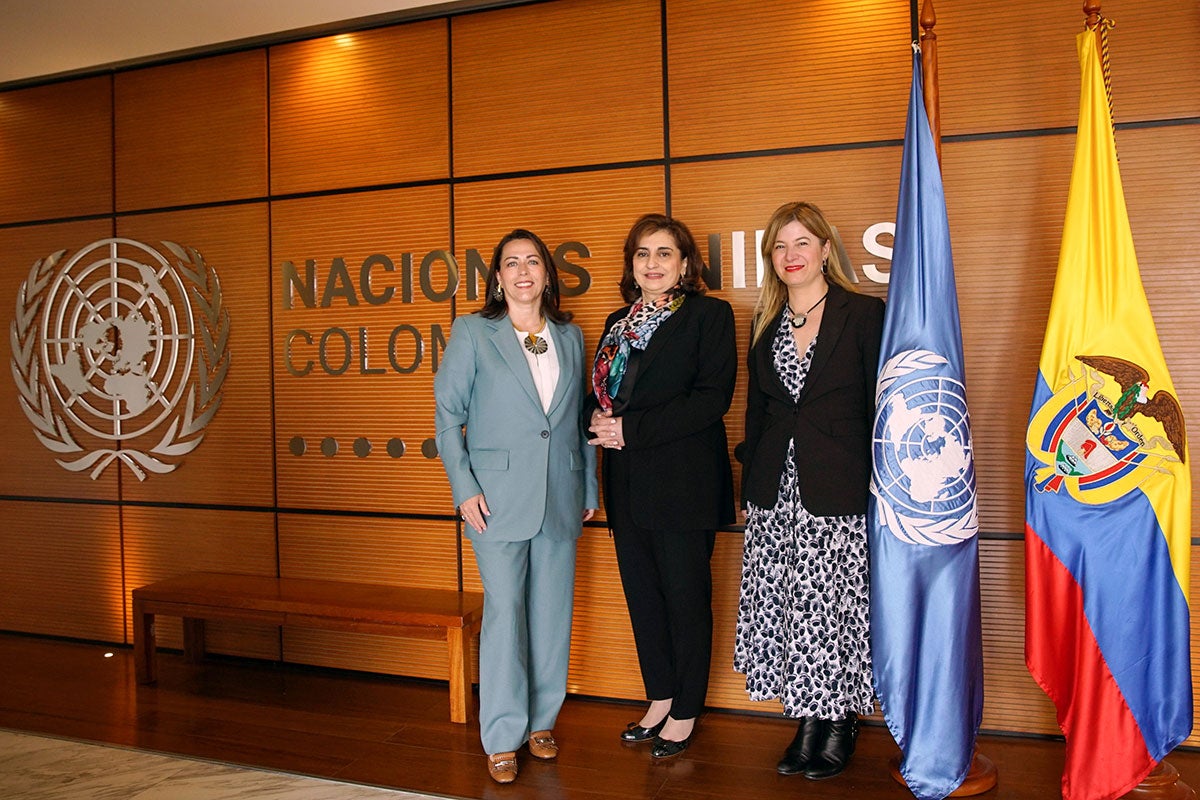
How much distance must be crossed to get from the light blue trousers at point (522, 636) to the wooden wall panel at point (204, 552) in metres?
1.76

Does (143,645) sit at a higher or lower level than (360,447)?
lower

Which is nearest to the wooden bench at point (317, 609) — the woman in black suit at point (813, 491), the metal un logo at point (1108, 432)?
the woman in black suit at point (813, 491)

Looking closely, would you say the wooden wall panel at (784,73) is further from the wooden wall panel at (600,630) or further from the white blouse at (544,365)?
the wooden wall panel at (600,630)

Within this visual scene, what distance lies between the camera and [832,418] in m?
2.78

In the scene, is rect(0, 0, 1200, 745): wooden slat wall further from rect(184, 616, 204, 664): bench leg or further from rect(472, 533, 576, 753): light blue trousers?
rect(472, 533, 576, 753): light blue trousers

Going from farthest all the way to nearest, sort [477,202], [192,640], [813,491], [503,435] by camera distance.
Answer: [192,640] → [477,202] → [503,435] → [813,491]

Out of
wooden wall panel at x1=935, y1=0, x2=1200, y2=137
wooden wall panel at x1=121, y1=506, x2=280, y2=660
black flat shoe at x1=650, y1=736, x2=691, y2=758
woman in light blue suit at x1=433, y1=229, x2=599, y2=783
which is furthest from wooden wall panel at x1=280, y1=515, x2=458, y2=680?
wooden wall panel at x1=935, y1=0, x2=1200, y2=137

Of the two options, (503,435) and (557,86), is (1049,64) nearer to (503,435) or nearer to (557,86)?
(557,86)

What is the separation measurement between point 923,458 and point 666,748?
140 centimetres

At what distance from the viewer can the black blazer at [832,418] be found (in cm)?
275

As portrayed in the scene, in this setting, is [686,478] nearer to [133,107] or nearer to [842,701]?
[842,701]

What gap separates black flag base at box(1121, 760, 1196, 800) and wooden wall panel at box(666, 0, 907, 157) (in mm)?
2415

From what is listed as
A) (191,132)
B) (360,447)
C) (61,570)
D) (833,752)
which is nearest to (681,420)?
(833,752)

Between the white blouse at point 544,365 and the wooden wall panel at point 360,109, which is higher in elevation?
the wooden wall panel at point 360,109
